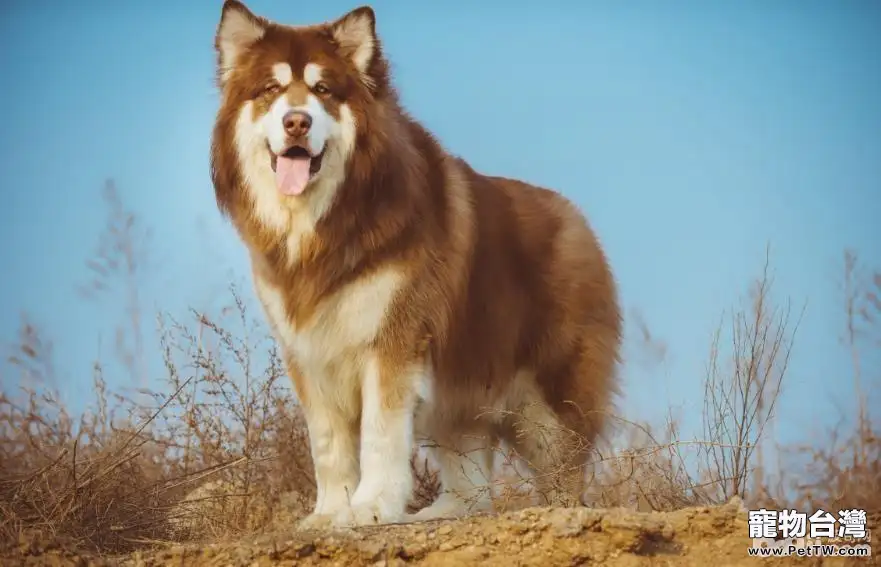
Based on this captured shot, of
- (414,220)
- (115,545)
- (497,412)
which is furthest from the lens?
(497,412)

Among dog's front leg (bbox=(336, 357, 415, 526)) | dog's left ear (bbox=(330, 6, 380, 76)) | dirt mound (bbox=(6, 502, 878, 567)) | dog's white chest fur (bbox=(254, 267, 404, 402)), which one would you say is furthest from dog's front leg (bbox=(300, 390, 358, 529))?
dog's left ear (bbox=(330, 6, 380, 76))

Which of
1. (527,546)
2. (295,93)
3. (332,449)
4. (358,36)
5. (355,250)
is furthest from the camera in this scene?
(332,449)

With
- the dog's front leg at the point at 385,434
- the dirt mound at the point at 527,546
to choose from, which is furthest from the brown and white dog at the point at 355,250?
the dirt mound at the point at 527,546

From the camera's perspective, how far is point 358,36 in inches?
215

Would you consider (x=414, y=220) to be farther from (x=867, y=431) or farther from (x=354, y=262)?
(x=867, y=431)

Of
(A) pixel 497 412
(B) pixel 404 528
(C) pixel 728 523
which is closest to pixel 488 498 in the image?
(A) pixel 497 412

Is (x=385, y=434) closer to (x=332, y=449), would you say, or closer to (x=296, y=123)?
(x=332, y=449)

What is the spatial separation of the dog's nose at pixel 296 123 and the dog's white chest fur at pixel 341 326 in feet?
2.51

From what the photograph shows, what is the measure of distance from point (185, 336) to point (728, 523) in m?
3.60

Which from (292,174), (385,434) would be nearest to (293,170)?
(292,174)

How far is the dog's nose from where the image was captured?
200 inches

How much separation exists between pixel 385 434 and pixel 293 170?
52.6 inches

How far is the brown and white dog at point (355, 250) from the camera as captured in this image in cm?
529

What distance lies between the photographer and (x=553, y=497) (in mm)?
5695
